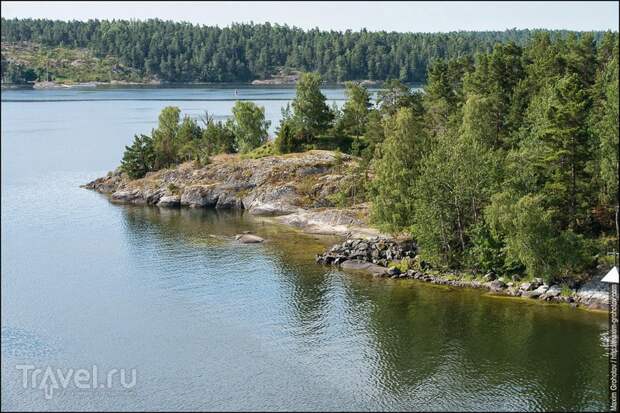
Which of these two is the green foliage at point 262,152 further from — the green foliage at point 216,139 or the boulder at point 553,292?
the boulder at point 553,292

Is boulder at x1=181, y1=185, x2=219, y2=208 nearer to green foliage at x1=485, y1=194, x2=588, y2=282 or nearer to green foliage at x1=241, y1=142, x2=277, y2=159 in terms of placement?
green foliage at x1=241, y1=142, x2=277, y2=159

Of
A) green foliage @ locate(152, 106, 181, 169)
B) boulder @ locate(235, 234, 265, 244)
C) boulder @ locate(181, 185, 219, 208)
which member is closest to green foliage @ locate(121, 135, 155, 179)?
green foliage @ locate(152, 106, 181, 169)

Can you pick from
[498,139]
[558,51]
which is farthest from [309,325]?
[558,51]

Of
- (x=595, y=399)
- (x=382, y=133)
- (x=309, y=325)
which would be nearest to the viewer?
(x=595, y=399)

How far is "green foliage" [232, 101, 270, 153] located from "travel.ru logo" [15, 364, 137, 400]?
238 feet

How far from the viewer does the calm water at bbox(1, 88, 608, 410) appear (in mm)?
47594

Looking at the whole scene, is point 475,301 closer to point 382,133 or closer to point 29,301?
point 29,301

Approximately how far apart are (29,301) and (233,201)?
45.7 metres

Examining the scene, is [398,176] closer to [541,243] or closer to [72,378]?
[541,243]

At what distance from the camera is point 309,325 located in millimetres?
60188

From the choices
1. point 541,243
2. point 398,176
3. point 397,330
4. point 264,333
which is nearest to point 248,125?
point 398,176

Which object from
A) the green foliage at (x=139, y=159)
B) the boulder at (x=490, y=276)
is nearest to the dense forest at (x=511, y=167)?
the boulder at (x=490, y=276)

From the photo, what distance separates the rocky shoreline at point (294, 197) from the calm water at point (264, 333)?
123 inches

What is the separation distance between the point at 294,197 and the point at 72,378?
56536 millimetres
